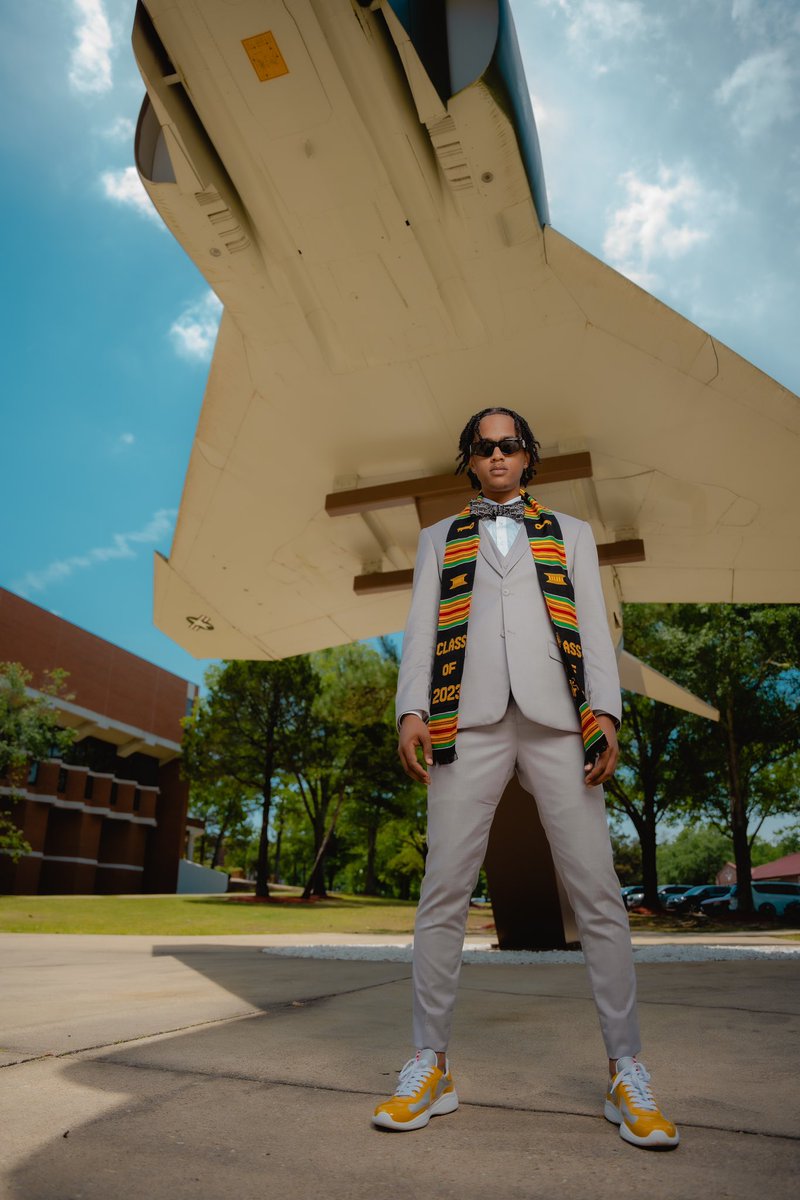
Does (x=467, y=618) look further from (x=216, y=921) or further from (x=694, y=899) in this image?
(x=694, y=899)

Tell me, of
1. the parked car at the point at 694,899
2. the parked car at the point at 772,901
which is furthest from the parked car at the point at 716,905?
the parked car at the point at 694,899

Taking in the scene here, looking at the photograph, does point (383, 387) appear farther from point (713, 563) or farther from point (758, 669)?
point (758, 669)

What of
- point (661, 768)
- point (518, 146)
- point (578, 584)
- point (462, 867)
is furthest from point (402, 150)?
point (661, 768)

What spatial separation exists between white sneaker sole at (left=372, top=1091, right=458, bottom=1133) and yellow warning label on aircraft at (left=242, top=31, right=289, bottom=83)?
13.8ft

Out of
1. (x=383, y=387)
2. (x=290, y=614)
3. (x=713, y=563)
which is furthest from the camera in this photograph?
(x=290, y=614)

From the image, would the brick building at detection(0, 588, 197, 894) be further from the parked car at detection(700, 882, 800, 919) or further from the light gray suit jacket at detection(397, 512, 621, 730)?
the light gray suit jacket at detection(397, 512, 621, 730)

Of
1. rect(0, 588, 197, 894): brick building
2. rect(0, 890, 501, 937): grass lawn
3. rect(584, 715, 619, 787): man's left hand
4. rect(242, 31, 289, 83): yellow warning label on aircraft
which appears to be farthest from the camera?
rect(0, 588, 197, 894): brick building

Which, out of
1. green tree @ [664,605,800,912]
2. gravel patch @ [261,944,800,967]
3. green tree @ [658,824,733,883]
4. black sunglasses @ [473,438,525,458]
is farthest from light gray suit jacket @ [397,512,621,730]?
green tree @ [658,824,733,883]

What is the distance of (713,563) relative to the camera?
654 cm

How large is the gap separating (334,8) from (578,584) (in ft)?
9.82

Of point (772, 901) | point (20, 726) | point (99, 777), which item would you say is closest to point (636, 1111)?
point (20, 726)

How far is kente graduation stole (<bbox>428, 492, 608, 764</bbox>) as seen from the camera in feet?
7.27

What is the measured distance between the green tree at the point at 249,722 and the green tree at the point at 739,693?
44.9ft

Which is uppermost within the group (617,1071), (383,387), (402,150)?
(402,150)
